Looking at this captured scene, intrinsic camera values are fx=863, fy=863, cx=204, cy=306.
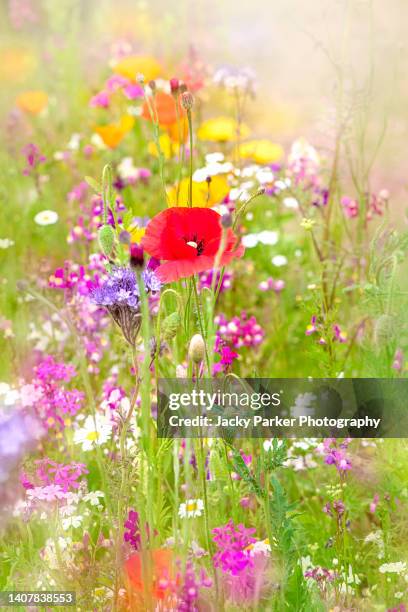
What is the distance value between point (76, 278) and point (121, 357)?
9.7 inches

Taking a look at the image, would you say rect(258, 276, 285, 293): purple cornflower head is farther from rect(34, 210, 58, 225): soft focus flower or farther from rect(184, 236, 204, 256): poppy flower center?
rect(184, 236, 204, 256): poppy flower center

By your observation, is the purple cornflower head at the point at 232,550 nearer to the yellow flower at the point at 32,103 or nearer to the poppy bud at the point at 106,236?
the poppy bud at the point at 106,236

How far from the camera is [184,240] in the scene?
4.49 ft

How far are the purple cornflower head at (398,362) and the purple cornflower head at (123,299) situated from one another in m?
0.57

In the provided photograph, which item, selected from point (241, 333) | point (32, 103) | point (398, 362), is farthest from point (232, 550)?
point (32, 103)

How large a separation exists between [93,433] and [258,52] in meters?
4.66

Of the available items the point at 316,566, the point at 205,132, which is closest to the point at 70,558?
the point at 316,566

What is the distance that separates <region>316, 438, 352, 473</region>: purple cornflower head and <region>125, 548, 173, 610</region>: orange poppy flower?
1.05ft

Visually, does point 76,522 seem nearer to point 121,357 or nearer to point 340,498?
point 340,498

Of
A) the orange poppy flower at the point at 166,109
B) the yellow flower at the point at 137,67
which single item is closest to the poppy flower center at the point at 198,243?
the orange poppy flower at the point at 166,109

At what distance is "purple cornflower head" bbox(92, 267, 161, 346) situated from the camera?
1237mm

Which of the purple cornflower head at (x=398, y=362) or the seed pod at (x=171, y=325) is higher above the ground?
the purple cornflower head at (x=398, y=362)

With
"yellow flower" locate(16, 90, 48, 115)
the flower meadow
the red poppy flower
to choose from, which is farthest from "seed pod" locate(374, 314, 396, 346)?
"yellow flower" locate(16, 90, 48, 115)

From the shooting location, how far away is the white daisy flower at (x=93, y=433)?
1.51 metres
